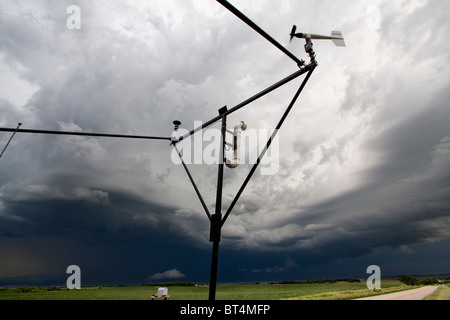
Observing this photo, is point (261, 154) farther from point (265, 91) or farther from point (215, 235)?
point (215, 235)

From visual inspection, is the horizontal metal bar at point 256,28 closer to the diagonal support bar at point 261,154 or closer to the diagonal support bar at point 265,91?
the diagonal support bar at point 265,91

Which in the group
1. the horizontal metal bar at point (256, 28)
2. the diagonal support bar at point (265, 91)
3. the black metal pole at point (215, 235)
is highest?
the horizontal metal bar at point (256, 28)

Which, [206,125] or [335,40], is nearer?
[335,40]

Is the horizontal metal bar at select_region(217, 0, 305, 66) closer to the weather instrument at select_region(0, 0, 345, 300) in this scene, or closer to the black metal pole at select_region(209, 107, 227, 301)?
the weather instrument at select_region(0, 0, 345, 300)

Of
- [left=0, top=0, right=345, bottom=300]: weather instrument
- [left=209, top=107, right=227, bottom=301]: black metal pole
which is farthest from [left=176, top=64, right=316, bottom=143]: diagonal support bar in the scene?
[left=209, top=107, right=227, bottom=301]: black metal pole

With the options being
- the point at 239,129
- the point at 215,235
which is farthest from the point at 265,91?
the point at 215,235

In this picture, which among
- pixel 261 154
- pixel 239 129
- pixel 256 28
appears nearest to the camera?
pixel 256 28

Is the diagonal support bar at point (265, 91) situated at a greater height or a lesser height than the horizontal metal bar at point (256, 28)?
lesser

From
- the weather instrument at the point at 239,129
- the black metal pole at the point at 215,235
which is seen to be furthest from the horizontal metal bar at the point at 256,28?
the black metal pole at the point at 215,235

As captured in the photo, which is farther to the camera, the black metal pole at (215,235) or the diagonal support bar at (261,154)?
the diagonal support bar at (261,154)

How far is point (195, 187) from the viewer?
22.3 ft
